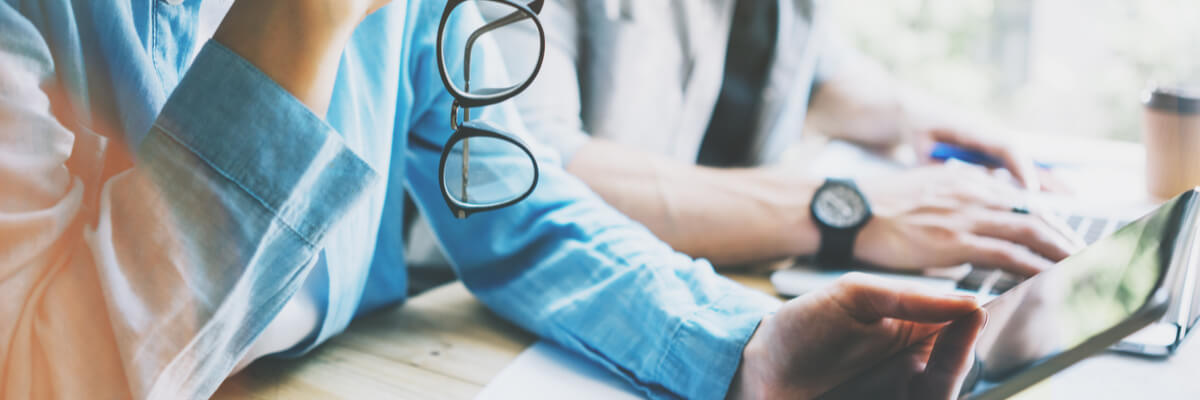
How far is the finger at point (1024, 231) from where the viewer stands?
18.9 inches

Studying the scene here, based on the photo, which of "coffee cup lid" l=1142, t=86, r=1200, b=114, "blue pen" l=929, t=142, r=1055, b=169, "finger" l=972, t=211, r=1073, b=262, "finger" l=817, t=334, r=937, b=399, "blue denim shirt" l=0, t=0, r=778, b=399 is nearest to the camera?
"blue denim shirt" l=0, t=0, r=778, b=399

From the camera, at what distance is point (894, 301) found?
1.02ft

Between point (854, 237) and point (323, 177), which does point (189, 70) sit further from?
point (854, 237)

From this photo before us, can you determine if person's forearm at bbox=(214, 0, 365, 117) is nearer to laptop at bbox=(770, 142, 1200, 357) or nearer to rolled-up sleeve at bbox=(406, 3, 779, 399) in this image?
rolled-up sleeve at bbox=(406, 3, 779, 399)

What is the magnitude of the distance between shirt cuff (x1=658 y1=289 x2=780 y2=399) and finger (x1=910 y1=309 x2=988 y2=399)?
83 millimetres

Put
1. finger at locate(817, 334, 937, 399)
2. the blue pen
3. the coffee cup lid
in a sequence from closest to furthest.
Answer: finger at locate(817, 334, 937, 399) → the coffee cup lid → the blue pen

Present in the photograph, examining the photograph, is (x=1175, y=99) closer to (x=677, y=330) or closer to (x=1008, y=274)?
(x=1008, y=274)

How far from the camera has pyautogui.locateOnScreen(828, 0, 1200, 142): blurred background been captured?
1112 millimetres

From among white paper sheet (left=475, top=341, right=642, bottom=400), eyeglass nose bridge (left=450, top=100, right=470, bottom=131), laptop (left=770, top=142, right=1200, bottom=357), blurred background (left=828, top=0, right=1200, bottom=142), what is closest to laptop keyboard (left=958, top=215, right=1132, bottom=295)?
laptop (left=770, top=142, right=1200, bottom=357)

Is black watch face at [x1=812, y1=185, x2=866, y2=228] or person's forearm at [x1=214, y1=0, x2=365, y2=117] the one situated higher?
person's forearm at [x1=214, y1=0, x2=365, y2=117]

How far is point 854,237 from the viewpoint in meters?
0.56

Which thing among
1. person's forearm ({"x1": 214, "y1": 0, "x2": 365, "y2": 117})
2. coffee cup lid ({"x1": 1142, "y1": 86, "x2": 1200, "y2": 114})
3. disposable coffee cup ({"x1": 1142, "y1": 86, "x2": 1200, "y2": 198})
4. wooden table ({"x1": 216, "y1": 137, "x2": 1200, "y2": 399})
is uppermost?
person's forearm ({"x1": 214, "y1": 0, "x2": 365, "y2": 117})

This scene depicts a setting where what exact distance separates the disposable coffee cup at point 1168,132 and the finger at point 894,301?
0.29 meters

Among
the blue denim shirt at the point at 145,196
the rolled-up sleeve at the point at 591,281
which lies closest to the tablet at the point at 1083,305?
the rolled-up sleeve at the point at 591,281
